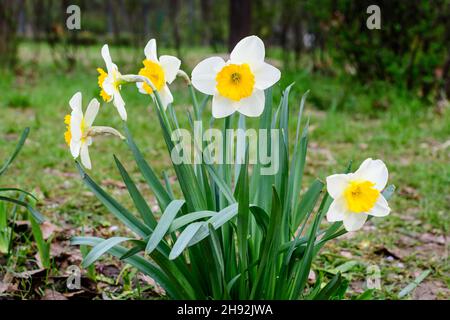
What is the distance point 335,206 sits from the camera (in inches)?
62.2

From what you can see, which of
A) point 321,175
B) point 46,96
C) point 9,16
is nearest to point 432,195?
point 321,175

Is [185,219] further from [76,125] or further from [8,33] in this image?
[8,33]

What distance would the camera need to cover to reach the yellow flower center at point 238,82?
1.56m

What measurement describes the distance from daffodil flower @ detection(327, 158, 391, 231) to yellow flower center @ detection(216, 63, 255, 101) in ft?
1.03

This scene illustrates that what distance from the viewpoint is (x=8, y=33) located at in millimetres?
7379

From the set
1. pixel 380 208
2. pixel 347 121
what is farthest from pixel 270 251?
pixel 347 121

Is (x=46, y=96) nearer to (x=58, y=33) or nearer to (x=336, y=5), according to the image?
(x=58, y=33)

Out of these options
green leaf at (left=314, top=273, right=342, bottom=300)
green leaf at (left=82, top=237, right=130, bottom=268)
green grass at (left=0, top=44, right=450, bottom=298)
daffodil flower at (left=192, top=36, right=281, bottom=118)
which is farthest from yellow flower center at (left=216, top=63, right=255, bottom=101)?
green grass at (left=0, top=44, right=450, bottom=298)

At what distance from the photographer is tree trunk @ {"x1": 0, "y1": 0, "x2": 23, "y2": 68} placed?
23.9 feet

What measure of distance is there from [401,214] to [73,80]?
5.02 metres

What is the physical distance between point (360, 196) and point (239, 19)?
7.40 metres

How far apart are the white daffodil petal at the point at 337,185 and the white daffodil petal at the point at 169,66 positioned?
0.54 meters

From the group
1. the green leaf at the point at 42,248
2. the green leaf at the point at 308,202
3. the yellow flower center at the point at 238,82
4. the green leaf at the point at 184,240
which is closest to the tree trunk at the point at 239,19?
the green leaf at the point at 42,248

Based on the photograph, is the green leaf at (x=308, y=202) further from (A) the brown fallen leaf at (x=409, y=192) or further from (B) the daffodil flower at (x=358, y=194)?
(A) the brown fallen leaf at (x=409, y=192)
